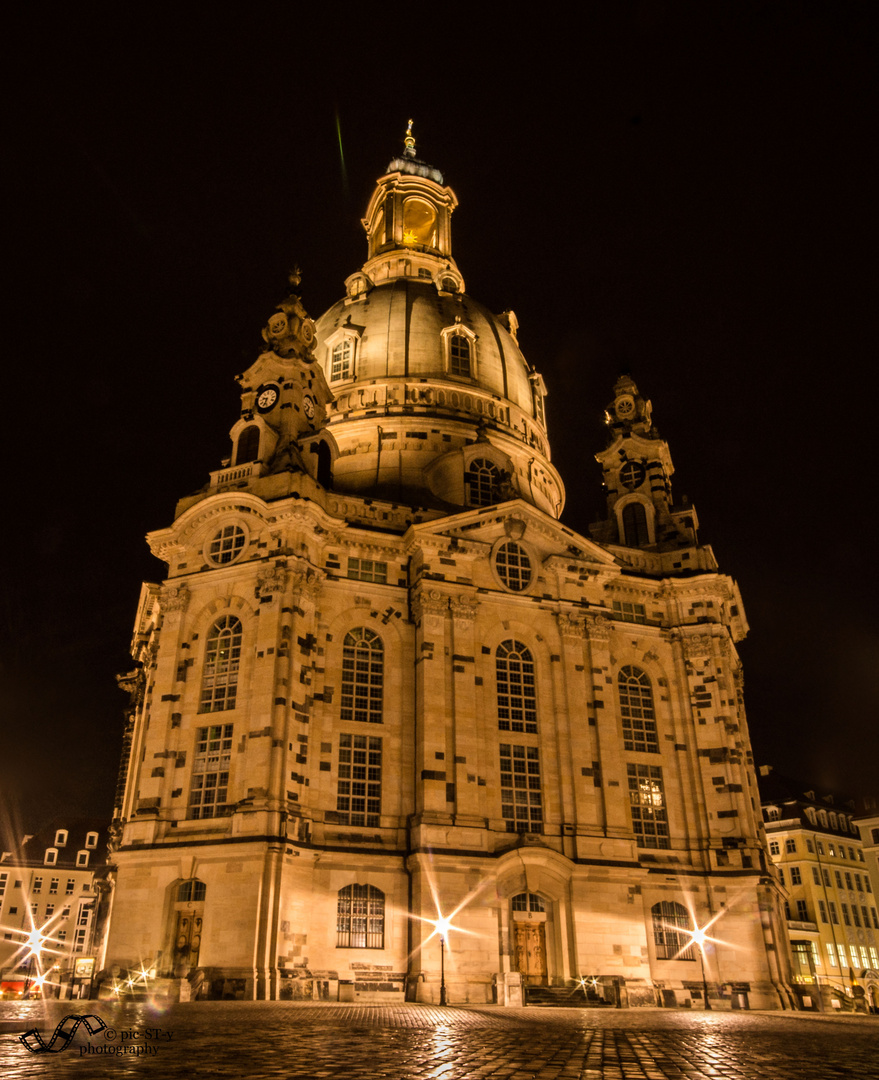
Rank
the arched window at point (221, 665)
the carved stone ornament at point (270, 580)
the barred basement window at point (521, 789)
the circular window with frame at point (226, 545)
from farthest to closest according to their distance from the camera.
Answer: the circular window with frame at point (226, 545) → the barred basement window at point (521, 789) → the carved stone ornament at point (270, 580) → the arched window at point (221, 665)

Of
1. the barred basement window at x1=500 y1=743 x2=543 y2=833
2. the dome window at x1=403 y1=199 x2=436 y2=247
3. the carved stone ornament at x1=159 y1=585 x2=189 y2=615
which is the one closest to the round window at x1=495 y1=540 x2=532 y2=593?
the barred basement window at x1=500 y1=743 x2=543 y2=833

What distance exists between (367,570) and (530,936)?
18.4m

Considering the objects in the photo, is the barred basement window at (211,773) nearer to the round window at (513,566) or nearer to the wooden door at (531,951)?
the wooden door at (531,951)

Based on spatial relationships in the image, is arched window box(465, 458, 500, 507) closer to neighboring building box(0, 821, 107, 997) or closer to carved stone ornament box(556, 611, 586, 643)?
carved stone ornament box(556, 611, 586, 643)

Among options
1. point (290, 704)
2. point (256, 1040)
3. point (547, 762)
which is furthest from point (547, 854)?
point (256, 1040)

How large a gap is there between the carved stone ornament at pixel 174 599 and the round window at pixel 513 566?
15.5 metres

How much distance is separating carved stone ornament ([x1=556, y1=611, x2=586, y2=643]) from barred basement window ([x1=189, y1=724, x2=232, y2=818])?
56.4 feet

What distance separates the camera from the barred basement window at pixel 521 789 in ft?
140

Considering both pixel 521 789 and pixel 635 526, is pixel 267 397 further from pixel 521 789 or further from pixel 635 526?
pixel 521 789

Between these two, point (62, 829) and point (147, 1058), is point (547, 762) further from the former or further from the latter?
point (62, 829)

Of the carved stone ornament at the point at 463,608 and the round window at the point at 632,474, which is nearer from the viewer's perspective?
the carved stone ornament at the point at 463,608

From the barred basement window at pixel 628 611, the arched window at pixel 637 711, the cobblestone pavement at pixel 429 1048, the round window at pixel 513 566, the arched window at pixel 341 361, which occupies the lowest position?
the cobblestone pavement at pixel 429 1048

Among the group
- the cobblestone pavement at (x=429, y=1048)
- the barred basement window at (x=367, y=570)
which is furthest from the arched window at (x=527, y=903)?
the barred basement window at (x=367, y=570)

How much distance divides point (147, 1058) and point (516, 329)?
64.8m
